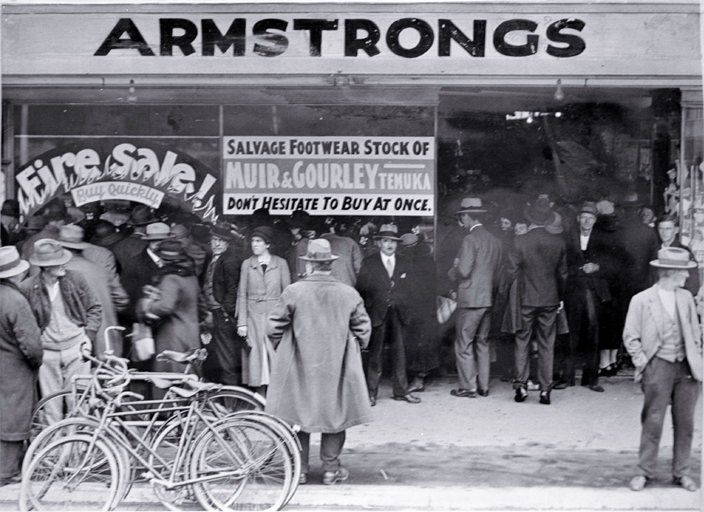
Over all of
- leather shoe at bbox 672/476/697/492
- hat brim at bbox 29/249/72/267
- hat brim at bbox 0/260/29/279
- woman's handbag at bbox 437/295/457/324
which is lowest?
leather shoe at bbox 672/476/697/492

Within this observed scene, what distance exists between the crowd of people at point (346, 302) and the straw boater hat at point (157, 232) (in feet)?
0.05

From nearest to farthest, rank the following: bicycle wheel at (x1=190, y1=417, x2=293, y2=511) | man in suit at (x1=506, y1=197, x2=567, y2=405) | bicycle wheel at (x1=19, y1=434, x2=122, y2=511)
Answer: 1. bicycle wheel at (x1=19, y1=434, x2=122, y2=511)
2. bicycle wheel at (x1=190, y1=417, x2=293, y2=511)
3. man in suit at (x1=506, y1=197, x2=567, y2=405)

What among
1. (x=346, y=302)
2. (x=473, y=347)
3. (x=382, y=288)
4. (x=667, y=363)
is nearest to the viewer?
(x=667, y=363)

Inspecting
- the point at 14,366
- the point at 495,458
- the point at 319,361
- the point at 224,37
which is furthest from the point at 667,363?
the point at 14,366

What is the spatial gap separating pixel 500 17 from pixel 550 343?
9.68 ft

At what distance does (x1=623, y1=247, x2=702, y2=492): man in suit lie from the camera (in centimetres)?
657

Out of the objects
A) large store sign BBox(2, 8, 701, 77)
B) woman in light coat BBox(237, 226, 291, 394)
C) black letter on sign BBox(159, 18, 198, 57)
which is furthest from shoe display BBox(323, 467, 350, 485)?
black letter on sign BBox(159, 18, 198, 57)

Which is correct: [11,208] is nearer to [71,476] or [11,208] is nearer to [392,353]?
[71,476]

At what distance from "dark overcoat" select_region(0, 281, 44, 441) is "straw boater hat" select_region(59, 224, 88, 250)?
84cm

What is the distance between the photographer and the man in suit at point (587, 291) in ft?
25.5

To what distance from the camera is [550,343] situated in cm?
798

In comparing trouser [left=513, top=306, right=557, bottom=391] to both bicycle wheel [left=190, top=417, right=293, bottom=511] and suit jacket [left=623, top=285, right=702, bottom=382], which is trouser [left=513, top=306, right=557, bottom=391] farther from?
bicycle wheel [left=190, top=417, right=293, bottom=511]

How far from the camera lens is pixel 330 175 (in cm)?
759

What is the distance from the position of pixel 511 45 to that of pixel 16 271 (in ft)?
14.0
